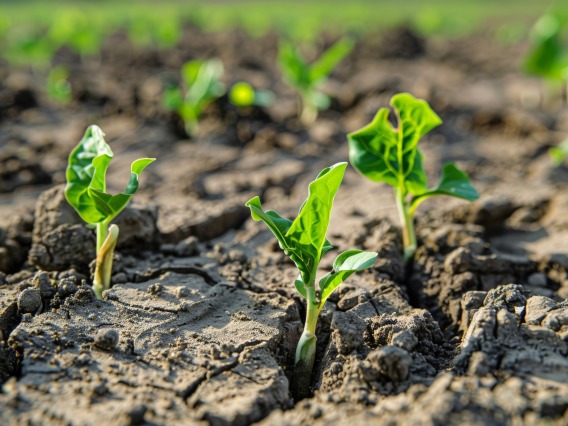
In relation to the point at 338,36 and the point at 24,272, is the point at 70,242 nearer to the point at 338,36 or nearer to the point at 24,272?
the point at 24,272

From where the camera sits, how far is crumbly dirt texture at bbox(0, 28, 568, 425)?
164cm

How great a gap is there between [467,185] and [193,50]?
251 inches

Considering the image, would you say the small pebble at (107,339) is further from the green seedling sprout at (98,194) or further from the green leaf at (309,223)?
the green leaf at (309,223)

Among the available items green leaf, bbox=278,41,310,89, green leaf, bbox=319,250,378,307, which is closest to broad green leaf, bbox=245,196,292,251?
green leaf, bbox=319,250,378,307

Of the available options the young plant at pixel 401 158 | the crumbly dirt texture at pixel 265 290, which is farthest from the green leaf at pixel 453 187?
the crumbly dirt texture at pixel 265 290

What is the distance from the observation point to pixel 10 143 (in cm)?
414

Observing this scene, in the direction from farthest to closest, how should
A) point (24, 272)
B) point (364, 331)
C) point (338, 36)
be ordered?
point (338, 36) → point (24, 272) → point (364, 331)

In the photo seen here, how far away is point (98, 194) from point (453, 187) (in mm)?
1404

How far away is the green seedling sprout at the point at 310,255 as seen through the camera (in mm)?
1822

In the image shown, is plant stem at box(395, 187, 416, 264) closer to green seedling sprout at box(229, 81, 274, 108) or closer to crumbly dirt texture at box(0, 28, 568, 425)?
crumbly dirt texture at box(0, 28, 568, 425)

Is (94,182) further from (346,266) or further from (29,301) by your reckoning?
(346,266)

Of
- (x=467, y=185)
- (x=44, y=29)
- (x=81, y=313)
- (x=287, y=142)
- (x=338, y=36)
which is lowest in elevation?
(x=81, y=313)

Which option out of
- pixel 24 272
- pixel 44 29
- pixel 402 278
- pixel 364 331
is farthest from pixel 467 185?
pixel 44 29

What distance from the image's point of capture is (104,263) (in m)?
2.18
